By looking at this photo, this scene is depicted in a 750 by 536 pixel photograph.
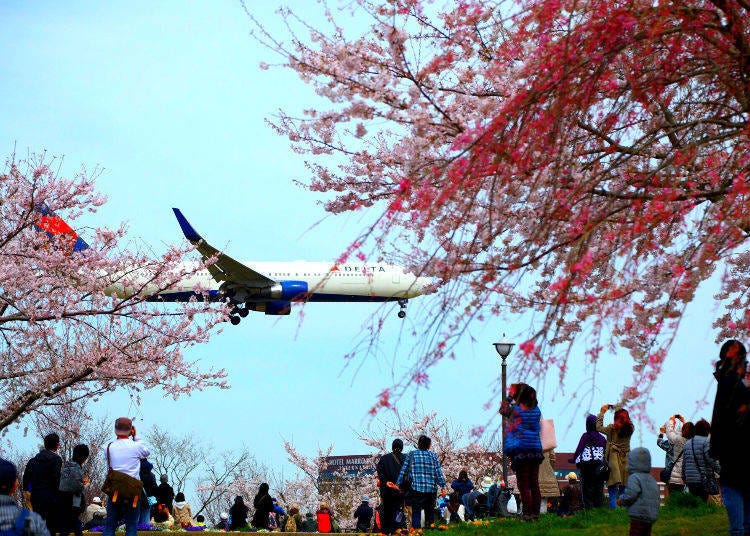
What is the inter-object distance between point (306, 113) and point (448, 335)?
4055mm

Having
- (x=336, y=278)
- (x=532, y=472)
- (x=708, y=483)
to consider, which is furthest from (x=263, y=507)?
(x=336, y=278)

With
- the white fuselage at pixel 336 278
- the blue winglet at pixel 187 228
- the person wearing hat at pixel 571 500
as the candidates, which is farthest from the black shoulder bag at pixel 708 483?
the white fuselage at pixel 336 278

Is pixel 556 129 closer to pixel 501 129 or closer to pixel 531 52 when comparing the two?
pixel 501 129

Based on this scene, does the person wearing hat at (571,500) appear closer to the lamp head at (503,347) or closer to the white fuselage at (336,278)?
the lamp head at (503,347)

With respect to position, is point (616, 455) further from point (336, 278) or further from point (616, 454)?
point (336, 278)

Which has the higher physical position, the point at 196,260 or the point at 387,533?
the point at 196,260

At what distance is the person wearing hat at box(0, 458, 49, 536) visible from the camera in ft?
19.3

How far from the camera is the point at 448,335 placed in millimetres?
5566

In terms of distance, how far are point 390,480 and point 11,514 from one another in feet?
24.1

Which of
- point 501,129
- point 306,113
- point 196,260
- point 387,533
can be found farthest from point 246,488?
point 501,129

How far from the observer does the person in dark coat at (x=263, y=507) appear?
17250mm

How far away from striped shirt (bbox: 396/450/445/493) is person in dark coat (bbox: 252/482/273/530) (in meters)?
5.77

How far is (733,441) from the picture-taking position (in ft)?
21.5

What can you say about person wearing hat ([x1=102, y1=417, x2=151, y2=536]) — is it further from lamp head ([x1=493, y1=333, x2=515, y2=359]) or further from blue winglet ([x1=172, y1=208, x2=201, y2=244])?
blue winglet ([x1=172, y1=208, x2=201, y2=244])
